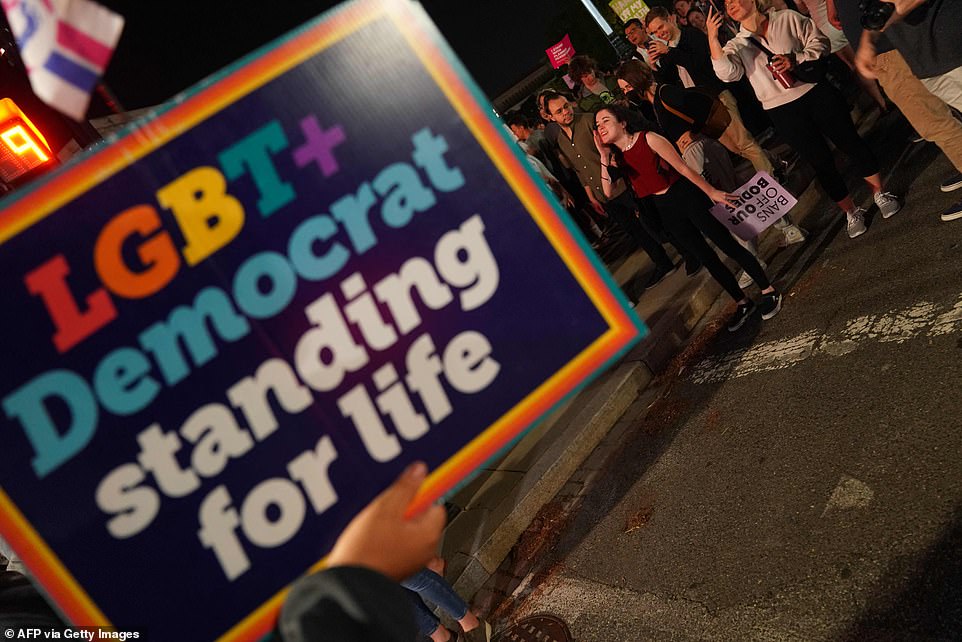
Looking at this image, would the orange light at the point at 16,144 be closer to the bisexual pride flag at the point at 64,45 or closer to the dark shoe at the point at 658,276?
the dark shoe at the point at 658,276

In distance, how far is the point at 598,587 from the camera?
3654 millimetres

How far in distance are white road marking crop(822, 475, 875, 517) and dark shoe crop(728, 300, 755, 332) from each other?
230 cm

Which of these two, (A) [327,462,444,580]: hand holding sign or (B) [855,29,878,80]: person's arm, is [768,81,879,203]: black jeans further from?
(A) [327,462,444,580]: hand holding sign

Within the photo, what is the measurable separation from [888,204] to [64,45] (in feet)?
18.4

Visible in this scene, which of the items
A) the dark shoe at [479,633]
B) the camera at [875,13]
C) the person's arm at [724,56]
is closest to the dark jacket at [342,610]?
the dark shoe at [479,633]

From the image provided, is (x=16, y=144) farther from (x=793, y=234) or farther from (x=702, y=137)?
(x=793, y=234)

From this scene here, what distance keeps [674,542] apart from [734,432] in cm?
90

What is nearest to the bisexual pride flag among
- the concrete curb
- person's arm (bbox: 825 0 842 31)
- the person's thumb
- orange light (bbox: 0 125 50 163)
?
the person's thumb

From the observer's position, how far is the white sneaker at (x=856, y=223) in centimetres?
513

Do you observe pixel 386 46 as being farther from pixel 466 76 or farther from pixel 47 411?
pixel 47 411

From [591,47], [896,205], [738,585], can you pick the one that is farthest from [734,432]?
[591,47]

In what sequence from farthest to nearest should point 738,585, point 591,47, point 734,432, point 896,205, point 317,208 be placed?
1. point 591,47
2. point 896,205
3. point 734,432
4. point 738,585
5. point 317,208

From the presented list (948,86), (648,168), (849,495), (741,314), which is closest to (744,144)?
(648,168)

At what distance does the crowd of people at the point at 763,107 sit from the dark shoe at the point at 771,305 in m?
0.01
